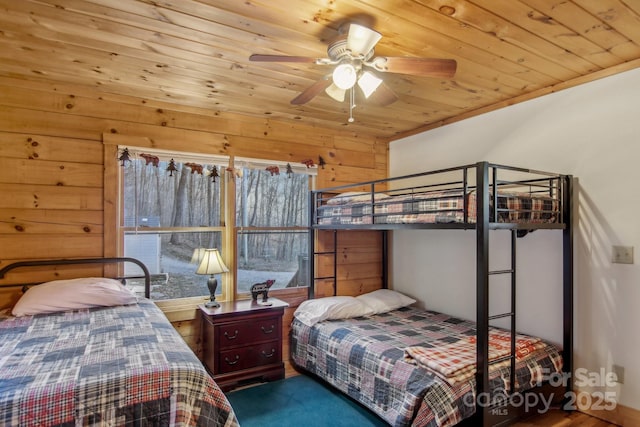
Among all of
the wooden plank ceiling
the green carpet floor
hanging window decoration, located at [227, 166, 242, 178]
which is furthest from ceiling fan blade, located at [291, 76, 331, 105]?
the green carpet floor

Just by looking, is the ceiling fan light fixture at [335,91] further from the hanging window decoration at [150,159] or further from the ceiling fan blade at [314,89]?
the hanging window decoration at [150,159]

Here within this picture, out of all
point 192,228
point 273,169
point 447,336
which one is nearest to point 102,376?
point 192,228

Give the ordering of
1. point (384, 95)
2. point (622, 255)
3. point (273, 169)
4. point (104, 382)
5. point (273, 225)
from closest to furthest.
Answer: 1. point (104, 382)
2. point (384, 95)
3. point (622, 255)
4. point (273, 169)
5. point (273, 225)

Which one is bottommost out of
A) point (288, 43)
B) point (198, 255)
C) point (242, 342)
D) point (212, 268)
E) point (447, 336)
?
point (242, 342)

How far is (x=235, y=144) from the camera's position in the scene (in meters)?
3.42

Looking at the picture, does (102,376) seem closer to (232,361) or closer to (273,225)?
(232,361)

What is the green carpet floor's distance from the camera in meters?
2.51

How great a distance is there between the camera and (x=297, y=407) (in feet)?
8.89

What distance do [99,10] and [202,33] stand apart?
0.48m

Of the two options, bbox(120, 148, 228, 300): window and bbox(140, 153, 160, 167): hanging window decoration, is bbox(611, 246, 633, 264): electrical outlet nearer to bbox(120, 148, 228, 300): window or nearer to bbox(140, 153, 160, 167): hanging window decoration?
bbox(120, 148, 228, 300): window

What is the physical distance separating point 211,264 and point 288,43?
1.83m

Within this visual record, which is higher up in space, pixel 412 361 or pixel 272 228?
pixel 272 228

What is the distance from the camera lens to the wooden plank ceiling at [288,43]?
1768 millimetres

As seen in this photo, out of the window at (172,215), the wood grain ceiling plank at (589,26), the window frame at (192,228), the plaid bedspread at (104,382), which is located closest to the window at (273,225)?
the window frame at (192,228)
